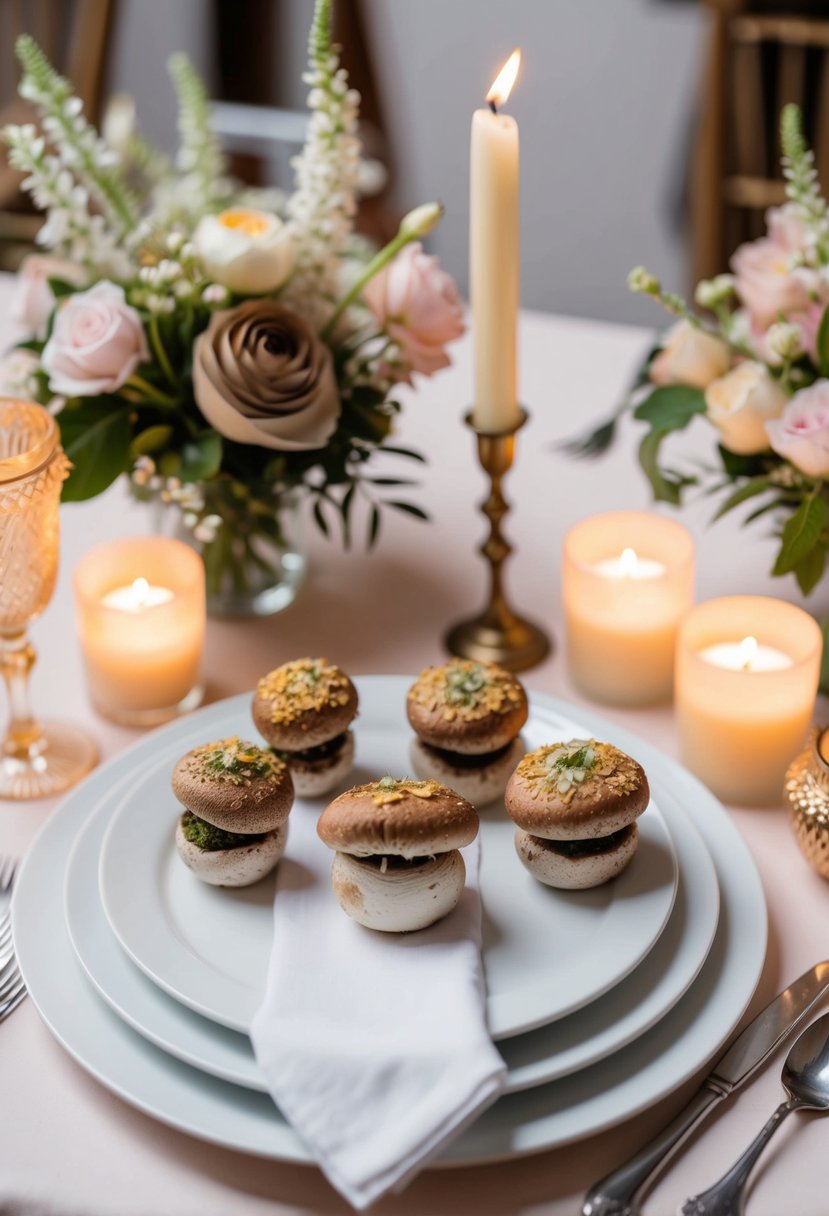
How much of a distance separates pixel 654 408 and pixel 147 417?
0.44m

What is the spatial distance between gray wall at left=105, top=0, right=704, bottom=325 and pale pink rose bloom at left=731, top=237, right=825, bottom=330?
265cm

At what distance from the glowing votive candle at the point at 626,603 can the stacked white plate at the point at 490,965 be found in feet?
0.47

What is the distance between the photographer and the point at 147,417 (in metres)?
1.17

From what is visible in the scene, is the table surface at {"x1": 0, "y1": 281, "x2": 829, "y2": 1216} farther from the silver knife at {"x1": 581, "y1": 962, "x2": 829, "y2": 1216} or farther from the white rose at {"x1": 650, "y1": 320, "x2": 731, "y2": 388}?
the white rose at {"x1": 650, "y1": 320, "x2": 731, "y2": 388}

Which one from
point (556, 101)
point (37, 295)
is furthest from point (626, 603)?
point (556, 101)

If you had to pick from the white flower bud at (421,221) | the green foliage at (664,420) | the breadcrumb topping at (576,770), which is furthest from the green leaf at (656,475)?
the breadcrumb topping at (576,770)

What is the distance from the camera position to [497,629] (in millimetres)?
1236

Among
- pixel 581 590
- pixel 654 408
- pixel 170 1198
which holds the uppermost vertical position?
pixel 654 408

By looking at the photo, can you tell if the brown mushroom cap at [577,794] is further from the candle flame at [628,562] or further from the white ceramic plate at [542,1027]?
the candle flame at [628,562]

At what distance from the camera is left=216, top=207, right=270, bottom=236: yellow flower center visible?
3.80ft

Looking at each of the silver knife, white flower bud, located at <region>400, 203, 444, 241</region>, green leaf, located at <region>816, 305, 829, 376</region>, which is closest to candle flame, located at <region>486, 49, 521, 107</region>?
white flower bud, located at <region>400, 203, 444, 241</region>

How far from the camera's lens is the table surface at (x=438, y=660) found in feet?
2.55

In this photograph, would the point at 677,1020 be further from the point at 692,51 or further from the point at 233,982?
the point at 692,51

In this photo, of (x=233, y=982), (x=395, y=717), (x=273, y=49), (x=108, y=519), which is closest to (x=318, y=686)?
(x=395, y=717)
